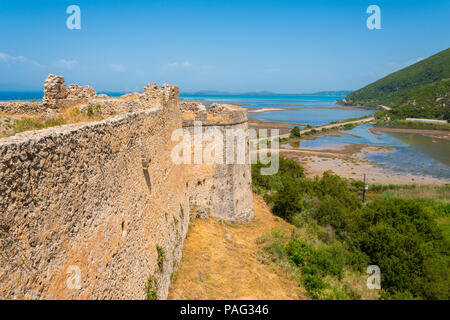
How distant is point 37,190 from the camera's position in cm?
315

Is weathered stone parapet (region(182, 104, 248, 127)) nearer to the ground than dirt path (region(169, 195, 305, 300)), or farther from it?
farther from it

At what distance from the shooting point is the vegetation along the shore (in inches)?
505

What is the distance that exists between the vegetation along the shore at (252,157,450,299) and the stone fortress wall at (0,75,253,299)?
5883mm

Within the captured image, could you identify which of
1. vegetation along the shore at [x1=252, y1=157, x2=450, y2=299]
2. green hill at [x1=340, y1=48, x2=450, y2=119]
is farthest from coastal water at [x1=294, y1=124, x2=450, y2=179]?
green hill at [x1=340, y1=48, x2=450, y2=119]

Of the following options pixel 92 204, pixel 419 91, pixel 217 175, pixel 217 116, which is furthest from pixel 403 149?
pixel 419 91

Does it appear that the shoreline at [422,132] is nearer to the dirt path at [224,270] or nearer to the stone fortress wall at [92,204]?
the dirt path at [224,270]

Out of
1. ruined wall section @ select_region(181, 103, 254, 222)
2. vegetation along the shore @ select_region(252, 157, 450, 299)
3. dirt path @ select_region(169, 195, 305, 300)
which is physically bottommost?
vegetation along the shore @ select_region(252, 157, 450, 299)

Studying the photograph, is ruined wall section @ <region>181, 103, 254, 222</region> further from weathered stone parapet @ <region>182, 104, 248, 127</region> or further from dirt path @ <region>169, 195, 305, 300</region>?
dirt path @ <region>169, 195, 305, 300</region>

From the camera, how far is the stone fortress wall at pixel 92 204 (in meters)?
2.91

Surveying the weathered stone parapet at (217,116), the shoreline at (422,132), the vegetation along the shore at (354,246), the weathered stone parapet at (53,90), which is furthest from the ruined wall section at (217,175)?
the shoreline at (422,132)

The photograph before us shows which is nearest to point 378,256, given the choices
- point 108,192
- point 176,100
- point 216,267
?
point 216,267

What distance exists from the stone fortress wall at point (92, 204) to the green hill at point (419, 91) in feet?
324

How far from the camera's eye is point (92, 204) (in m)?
4.36

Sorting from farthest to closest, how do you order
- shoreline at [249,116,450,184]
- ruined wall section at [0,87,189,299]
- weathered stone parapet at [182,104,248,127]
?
shoreline at [249,116,450,184], weathered stone parapet at [182,104,248,127], ruined wall section at [0,87,189,299]
